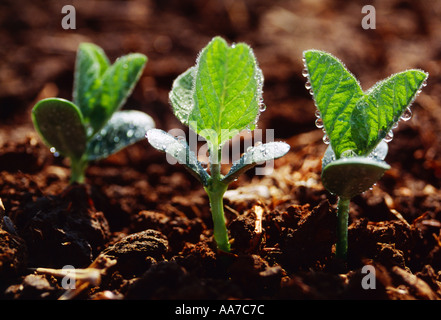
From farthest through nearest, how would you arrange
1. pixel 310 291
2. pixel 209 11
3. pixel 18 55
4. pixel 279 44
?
1. pixel 209 11
2. pixel 279 44
3. pixel 18 55
4. pixel 310 291

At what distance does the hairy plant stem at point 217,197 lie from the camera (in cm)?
155

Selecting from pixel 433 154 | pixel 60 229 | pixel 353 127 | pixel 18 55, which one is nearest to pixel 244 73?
pixel 353 127

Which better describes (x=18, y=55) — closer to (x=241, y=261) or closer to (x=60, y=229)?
(x=60, y=229)

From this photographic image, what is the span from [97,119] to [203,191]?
651mm

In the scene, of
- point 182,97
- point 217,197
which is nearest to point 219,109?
point 182,97

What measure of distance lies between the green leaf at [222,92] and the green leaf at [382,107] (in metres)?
0.35

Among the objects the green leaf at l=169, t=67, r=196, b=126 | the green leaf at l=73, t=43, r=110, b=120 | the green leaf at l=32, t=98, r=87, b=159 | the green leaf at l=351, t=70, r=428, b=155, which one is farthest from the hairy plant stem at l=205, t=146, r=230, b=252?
the green leaf at l=73, t=43, r=110, b=120

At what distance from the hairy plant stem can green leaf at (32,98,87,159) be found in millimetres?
686

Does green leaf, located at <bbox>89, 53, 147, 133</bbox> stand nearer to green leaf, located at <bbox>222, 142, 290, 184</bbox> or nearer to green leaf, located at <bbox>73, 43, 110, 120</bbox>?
green leaf, located at <bbox>73, 43, 110, 120</bbox>

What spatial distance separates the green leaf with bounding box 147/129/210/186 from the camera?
1402mm

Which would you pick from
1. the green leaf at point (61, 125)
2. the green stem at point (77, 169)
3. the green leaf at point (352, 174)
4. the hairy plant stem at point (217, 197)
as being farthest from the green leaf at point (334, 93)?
the green stem at point (77, 169)

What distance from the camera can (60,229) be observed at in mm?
1698

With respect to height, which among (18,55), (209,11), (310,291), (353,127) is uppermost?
(209,11)

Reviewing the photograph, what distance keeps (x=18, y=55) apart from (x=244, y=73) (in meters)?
2.34
